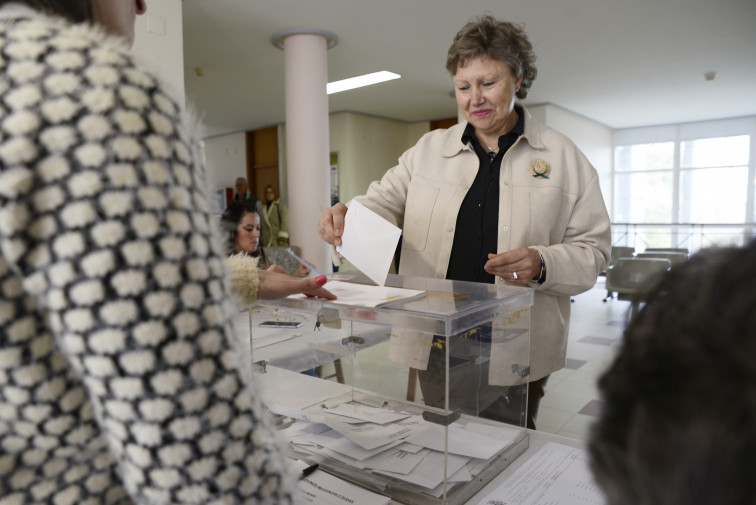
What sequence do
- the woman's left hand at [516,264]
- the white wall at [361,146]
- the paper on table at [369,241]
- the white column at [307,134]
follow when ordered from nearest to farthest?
the paper on table at [369,241]
the woman's left hand at [516,264]
the white column at [307,134]
the white wall at [361,146]

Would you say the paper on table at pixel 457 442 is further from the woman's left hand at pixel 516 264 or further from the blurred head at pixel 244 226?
the blurred head at pixel 244 226

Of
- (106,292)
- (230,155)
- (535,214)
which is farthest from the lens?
(230,155)

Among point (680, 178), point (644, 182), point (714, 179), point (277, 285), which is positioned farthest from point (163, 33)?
point (714, 179)

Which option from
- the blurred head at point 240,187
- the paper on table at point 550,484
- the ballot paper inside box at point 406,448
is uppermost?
the blurred head at point 240,187

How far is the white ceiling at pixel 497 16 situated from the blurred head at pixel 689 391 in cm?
487

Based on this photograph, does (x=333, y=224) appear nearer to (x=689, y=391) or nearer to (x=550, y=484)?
(x=550, y=484)

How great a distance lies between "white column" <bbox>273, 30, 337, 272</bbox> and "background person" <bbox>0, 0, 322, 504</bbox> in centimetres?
489

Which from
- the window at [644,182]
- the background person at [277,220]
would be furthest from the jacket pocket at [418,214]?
the window at [644,182]

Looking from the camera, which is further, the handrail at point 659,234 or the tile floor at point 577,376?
the handrail at point 659,234

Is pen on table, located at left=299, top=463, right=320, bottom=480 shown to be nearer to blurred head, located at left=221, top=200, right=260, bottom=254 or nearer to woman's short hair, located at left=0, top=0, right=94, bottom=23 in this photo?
woman's short hair, located at left=0, top=0, right=94, bottom=23

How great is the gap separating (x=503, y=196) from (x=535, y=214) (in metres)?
0.12

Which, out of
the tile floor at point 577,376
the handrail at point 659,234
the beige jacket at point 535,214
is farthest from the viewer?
the handrail at point 659,234

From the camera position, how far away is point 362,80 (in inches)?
295

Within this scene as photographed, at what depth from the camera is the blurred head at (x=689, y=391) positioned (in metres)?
0.28
